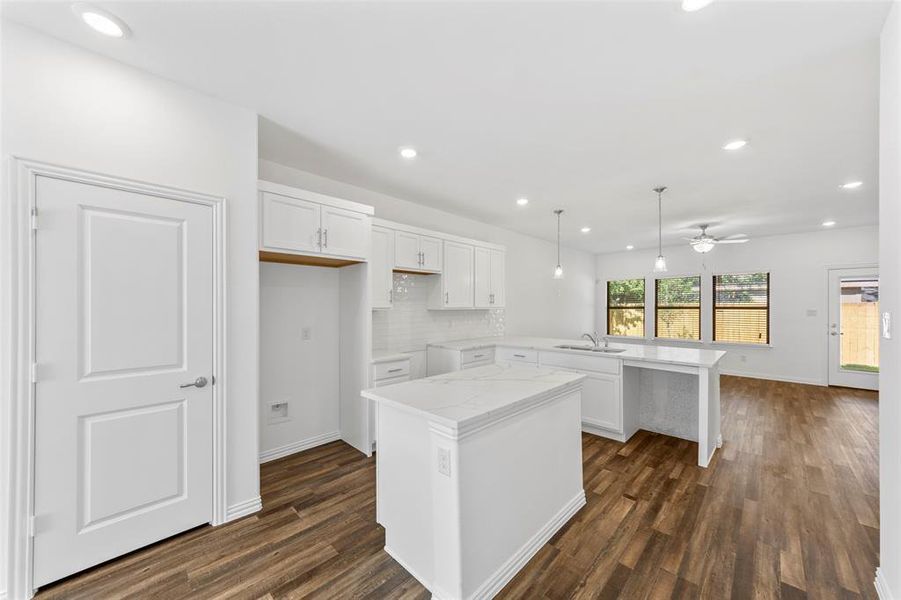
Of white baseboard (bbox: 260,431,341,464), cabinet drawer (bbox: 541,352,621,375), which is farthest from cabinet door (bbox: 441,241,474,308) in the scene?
white baseboard (bbox: 260,431,341,464)

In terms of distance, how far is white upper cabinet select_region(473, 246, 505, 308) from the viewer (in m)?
4.90

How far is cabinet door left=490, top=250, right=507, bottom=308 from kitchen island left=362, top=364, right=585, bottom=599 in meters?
2.80

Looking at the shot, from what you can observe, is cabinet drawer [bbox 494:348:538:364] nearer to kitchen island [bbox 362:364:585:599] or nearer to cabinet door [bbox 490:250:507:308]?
cabinet door [bbox 490:250:507:308]

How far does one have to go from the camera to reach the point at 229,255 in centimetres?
237

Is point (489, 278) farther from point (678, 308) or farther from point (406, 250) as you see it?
point (678, 308)

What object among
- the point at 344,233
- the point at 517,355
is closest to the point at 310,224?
the point at 344,233

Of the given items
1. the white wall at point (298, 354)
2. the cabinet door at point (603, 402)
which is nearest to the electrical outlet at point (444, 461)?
the white wall at point (298, 354)

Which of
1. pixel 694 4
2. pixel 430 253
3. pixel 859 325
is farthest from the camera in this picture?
pixel 859 325

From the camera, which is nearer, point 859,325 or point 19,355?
point 19,355

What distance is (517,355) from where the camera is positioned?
4.61 m

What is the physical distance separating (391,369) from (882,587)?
3239mm

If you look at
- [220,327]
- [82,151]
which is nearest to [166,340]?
[220,327]

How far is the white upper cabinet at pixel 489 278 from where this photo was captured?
490 cm

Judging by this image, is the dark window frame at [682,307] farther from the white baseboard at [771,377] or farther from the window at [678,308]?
the white baseboard at [771,377]
